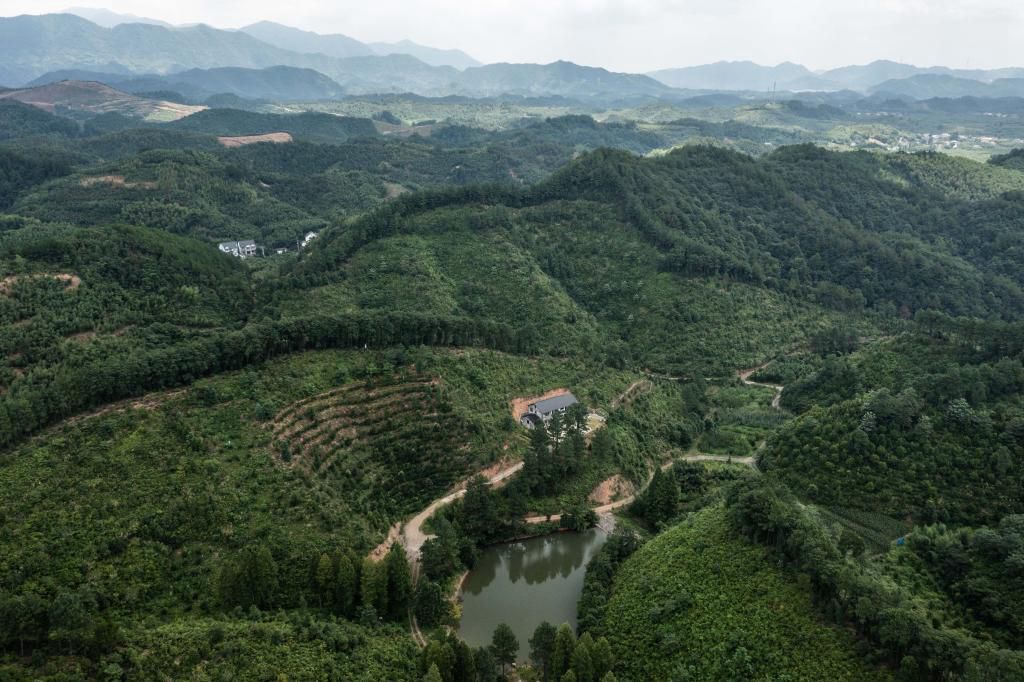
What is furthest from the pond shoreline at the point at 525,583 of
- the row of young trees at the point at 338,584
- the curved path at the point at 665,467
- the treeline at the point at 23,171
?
the treeline at the point at 23,171

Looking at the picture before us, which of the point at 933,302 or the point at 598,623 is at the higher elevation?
the point at 933,302

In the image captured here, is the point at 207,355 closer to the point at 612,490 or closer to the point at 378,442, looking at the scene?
the point at 378,442

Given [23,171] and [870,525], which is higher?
[23,171]

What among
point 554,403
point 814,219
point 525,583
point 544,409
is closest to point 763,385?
point 554,403

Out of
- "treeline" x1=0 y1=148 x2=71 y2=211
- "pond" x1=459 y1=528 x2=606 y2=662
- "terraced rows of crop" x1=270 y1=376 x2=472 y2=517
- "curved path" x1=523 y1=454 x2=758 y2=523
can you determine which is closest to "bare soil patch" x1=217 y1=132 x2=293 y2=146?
"treeline" x1=0 y1=148 x2=71 y2=211

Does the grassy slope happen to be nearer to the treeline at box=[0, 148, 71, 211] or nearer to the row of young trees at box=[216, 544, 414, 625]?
the row of young trees at box=[216, 544, 414, 625]

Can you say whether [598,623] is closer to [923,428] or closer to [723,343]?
[923,428]

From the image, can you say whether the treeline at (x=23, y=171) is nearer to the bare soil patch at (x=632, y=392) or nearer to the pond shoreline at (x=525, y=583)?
the bare soil patch at (x=632, y=392)

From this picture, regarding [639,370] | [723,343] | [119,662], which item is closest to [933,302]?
[723,343]
